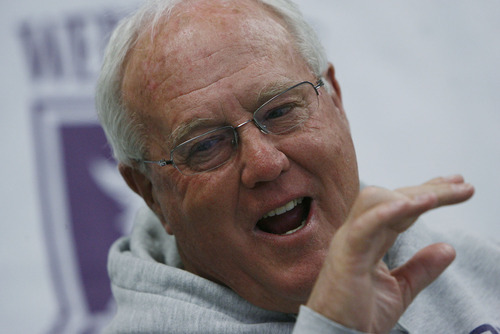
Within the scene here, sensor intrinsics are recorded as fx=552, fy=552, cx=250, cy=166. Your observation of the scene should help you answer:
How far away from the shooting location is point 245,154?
136 cm

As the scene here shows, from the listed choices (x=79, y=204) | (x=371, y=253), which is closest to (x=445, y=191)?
(x=371, y=253)

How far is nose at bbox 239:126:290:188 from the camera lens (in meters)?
1.30

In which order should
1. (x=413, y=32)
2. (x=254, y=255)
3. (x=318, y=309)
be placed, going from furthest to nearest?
(x=413, y=32) → (x=254, y=255) → (x=318, y=309)

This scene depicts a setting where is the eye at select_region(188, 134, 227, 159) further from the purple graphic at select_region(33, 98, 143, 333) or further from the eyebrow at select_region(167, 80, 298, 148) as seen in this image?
the purple graphic at select_region(33, 98, 143, 333)

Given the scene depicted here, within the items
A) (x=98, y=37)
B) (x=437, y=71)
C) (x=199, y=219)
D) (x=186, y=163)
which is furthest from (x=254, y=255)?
(x=437, y=71)

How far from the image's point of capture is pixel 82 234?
255cm

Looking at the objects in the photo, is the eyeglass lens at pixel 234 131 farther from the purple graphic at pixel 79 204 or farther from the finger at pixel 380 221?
the purple graphic at pixel 79 204

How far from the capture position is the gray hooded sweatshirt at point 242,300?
57.5 inches

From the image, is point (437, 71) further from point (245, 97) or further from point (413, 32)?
point (245, 97)

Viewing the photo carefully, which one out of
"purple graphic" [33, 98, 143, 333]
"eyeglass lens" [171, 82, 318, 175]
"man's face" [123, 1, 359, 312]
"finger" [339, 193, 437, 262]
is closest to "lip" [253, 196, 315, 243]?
"man's face" [123, 1, 359, 312]

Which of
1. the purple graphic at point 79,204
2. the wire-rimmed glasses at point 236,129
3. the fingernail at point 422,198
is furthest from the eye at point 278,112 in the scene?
the purple graphic at point 79,204

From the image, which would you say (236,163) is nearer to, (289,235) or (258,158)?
(258,158)

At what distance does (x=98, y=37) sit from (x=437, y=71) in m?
1.69

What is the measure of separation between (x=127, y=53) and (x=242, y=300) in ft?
2.51
